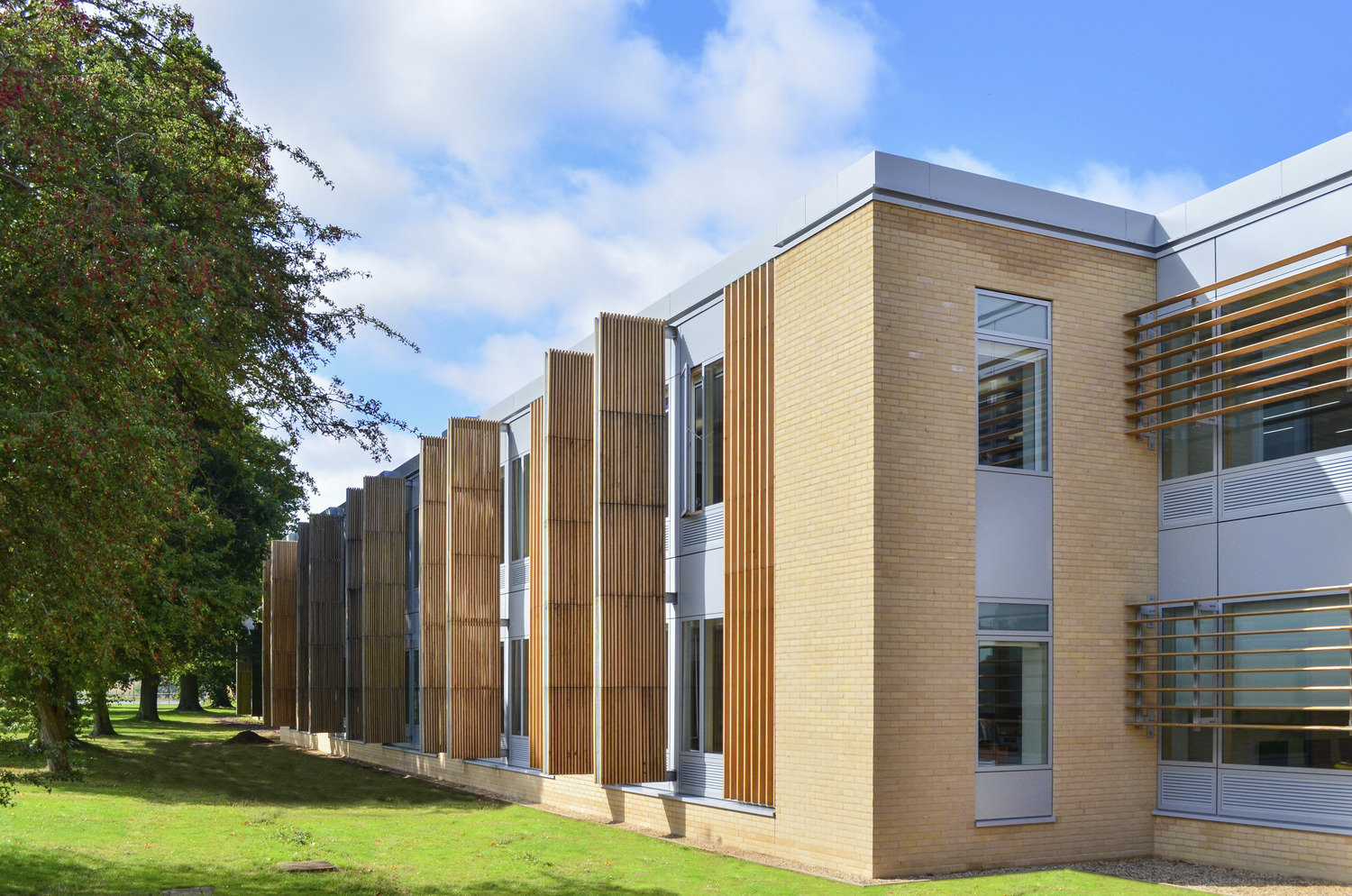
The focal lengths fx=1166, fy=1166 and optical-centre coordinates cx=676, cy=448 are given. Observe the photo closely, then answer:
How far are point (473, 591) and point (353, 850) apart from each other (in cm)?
1039

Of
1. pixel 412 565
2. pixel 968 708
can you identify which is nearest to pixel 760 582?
pixel 968 708

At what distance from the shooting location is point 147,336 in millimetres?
8148

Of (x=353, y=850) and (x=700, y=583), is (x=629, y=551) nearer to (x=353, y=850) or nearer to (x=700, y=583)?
(x=700, y=583)

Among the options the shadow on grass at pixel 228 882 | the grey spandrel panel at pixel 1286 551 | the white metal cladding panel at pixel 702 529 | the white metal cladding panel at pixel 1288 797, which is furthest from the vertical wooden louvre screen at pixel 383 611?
the grey spandrel panel at pixel 1286 551

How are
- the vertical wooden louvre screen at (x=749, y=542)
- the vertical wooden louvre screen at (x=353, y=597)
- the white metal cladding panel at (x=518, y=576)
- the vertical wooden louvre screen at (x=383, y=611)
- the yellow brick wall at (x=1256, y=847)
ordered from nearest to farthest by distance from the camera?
1. the yellow brick wall at (x=1256, y=847)
2. the vertical wooden louvre screen at (x=749, y=542)
3. the white metal cladding panel at (x=518, y=576)
4. the vertical wooden louvre screen at (x=383, y=611)
5. the vertical wooden louvre screen at (x=353, y=597)

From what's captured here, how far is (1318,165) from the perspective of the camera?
11828mm

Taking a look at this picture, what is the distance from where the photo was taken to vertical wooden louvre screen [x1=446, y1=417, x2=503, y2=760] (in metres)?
23.4

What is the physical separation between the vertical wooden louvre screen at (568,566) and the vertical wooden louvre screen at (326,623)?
720 inches

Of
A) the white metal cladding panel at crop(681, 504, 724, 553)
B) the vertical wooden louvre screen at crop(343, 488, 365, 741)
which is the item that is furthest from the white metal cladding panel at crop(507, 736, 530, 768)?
the vertical wooden louvre screen at crop(343, 488, 365, 741)

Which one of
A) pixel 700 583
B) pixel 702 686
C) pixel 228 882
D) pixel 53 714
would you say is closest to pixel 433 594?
pixel 53 714

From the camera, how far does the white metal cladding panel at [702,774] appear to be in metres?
15.5

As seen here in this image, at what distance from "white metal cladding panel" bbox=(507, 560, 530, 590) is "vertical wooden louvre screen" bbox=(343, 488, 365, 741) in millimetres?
9038

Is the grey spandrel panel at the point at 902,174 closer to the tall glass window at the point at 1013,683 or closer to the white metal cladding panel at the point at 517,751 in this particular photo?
the tall glass window at the point at 1013,683

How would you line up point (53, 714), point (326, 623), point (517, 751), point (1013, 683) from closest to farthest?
point (1013, 683) < point (53, 714) < point (517, 751) < point (326, 623)
